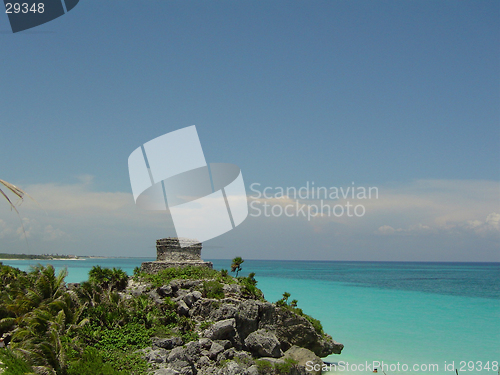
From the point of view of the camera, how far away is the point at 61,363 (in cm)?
1188

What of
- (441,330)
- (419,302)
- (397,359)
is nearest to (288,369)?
(397,359)

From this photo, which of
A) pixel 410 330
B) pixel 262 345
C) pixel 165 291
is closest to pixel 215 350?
pixel 262 345

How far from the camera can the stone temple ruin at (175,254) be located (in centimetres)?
2223

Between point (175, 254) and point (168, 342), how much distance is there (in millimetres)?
8272

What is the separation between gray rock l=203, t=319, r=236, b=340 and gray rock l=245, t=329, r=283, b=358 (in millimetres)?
904

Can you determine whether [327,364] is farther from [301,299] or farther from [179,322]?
[301,299]

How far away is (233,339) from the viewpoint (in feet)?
52.8

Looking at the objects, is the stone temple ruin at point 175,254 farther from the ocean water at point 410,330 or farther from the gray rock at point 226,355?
the gray rock at point 226,355

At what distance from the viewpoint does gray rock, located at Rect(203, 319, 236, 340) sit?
15.7 meters

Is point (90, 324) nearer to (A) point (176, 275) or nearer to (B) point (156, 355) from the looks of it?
(B) point (156, 355)

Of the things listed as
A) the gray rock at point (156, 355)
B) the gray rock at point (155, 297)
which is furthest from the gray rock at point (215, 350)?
the gray rock at point (155, 297)

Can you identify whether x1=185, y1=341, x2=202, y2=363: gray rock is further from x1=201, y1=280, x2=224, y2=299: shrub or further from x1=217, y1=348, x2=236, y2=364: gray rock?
x1=201, y1=280, x2=224, y2=299: shrub

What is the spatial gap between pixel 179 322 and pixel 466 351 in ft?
74.4

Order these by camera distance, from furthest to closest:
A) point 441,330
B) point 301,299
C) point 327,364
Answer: point 301,299 → point 441,330 → point 327,364
